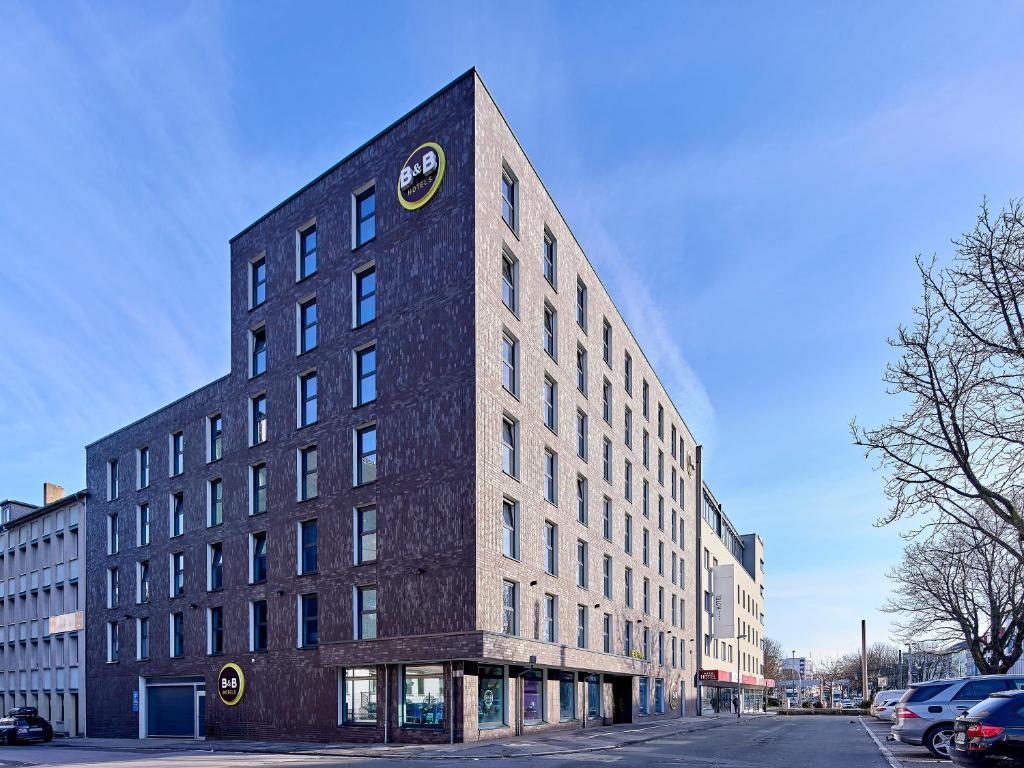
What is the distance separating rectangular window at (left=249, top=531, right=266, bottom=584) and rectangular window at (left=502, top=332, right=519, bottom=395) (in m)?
11.6

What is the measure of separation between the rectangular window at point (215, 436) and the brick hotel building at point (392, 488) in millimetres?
129

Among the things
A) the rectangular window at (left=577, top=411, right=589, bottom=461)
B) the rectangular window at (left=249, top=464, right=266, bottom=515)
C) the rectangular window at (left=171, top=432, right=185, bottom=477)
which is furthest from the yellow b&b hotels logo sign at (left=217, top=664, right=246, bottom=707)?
the rectangular window at (left=577, top=411, right=589, bottom=461)

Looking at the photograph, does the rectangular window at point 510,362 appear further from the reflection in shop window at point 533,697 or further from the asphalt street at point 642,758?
the asphalt street at point 642,758

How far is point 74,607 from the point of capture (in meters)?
43.2

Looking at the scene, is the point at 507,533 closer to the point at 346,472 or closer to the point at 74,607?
the point at 346,472

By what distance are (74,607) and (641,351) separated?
108ft

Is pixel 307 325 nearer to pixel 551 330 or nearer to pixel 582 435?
pixel 551 330

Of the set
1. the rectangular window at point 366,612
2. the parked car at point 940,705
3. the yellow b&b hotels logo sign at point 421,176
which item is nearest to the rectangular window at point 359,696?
the rectangular window at point 366,612

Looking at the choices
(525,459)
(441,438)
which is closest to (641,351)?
(525,459)

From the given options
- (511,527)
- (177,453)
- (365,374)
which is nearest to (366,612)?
(511,527)

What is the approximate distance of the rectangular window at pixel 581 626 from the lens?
110 feet

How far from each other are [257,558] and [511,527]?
11141 millimetres

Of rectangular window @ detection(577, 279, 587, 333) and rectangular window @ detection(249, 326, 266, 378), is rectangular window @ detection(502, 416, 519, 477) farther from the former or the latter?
rectangular window @ detection(249, 326, 266, 378)

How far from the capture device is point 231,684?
3191 cm
